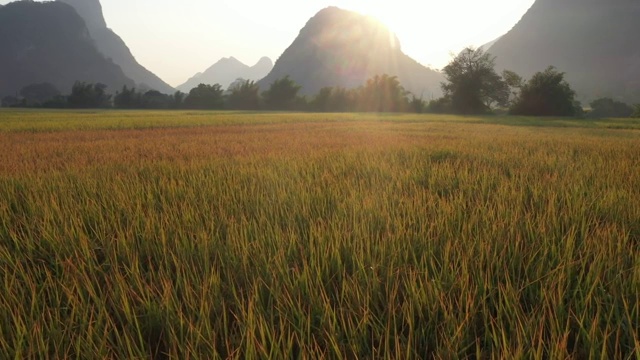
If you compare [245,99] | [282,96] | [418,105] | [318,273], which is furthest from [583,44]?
[318,273]

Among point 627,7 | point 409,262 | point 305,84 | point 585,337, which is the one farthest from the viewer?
point 305,84

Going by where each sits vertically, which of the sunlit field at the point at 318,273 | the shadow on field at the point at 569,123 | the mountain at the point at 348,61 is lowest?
the sunlit field at the point at 318,273

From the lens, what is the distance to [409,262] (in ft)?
4.51

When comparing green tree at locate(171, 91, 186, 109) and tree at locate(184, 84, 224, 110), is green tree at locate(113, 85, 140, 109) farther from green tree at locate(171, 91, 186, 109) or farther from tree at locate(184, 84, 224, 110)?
tree at locate(184, 84, 224, 110)

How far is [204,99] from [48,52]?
5508 inches

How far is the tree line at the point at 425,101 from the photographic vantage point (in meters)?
37.3

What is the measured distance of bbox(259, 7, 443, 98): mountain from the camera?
160m

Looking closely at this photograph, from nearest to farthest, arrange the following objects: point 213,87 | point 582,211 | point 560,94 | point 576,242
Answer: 1. point 576,242
2. point 582,211
3. point 560,94
4. point 213,87

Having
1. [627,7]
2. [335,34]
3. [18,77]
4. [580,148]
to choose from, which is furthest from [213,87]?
[627,7]

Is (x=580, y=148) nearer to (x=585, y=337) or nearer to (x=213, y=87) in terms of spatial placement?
(x=585, y=337)

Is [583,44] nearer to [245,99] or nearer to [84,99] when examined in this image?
[245,99]

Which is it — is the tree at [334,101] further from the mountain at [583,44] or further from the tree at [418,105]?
the mountain at [583,44]

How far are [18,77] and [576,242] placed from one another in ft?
636

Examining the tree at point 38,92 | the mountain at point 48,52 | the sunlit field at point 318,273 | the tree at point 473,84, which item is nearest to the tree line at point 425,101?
A: the tree at point 473,84
